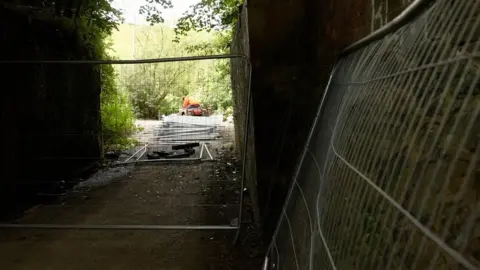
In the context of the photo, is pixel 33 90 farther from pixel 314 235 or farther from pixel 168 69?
pixel 168 69

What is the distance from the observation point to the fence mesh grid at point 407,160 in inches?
32.1

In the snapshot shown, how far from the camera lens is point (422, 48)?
1.12 meters

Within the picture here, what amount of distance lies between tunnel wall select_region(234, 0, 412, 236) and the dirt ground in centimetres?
49

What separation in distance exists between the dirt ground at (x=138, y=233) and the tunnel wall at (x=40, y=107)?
16.2 inches

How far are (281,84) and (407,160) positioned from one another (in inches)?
76.2

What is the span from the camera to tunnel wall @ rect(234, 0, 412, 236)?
113 inches

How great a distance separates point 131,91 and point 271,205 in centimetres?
794

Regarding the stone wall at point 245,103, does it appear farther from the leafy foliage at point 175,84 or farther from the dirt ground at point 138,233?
the leafy foliage at point 175,84

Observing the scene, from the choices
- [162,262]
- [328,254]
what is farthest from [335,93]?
[162,262]

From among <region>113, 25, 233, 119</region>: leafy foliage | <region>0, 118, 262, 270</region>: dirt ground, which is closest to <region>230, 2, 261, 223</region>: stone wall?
<region>0, 118, 262, 270</region>: dirt ground

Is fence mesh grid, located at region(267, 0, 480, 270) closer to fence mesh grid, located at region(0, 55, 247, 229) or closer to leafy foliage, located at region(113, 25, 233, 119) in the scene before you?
fence mesh grid, located at region(0, 55, 247, 229)

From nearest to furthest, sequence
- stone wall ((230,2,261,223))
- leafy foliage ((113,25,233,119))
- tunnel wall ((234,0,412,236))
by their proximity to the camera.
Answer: tunnel wall ((234,0,412,236)) → stone wall ((230,2,261,223)) → leafy foliage ((113,25,233,119))

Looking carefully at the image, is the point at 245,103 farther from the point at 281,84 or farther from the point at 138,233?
the point at 138,233

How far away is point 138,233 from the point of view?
10.5 feet
